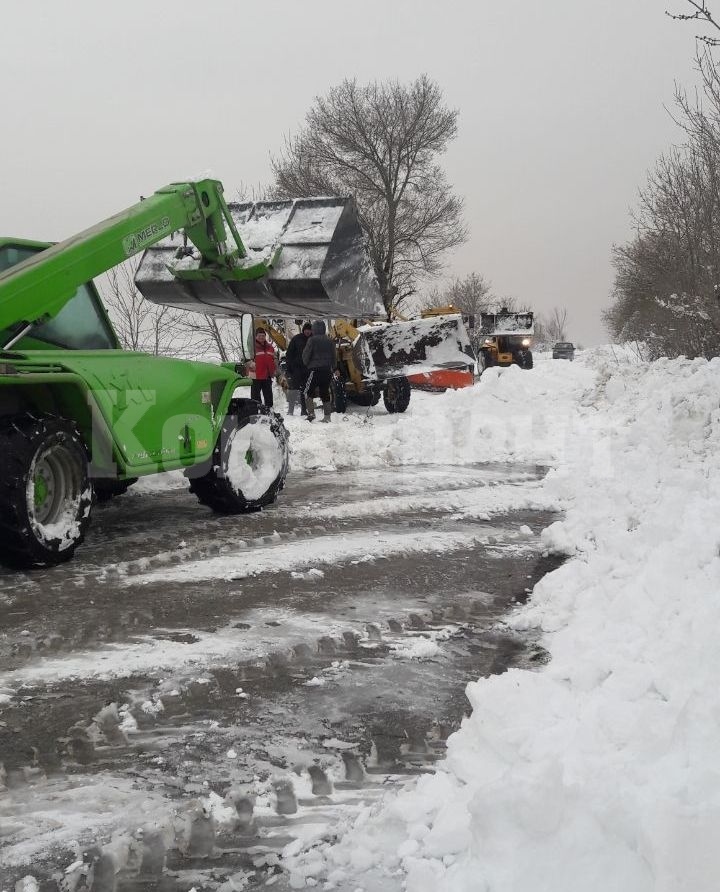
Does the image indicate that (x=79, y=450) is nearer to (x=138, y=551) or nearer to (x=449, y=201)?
(x=138, y=551)

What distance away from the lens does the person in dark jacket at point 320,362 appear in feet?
45.1

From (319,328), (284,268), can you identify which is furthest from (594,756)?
(319,328)

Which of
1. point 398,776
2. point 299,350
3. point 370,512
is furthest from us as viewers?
point 299,350

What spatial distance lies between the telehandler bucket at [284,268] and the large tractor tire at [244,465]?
4.76 feet

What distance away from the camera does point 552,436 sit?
41.0 feet

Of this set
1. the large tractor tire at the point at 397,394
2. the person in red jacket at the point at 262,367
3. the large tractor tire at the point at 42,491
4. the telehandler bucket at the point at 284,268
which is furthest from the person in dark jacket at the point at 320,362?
Result: the large tractor tire at the point at 42,491

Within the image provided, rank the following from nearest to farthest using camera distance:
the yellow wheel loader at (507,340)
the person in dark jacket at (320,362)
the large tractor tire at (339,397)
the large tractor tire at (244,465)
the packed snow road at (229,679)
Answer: the packed snow road at (229,679) < the large tractor tire at (244,465) < the person in dark jacket at (320,362) < the large tractor tire at (339,397) < the yellow wheel loader at (507,340)

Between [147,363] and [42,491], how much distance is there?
1385 millimetres

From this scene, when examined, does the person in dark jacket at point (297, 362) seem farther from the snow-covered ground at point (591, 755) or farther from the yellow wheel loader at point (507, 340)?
the yellow wheel loader at point (507, 340)

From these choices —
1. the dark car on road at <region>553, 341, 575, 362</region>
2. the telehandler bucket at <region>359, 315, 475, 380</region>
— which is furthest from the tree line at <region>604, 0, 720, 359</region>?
the dark car on road at <region>553, 341, 575, 362</region>

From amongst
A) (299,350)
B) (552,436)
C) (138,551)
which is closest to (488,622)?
(138,551)

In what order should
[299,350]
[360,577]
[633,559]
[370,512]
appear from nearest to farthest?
[633,559]
[360,577]
[370,512]
[299,350]

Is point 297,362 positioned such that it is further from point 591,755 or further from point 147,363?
point 591,755

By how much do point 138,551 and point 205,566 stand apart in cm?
70
